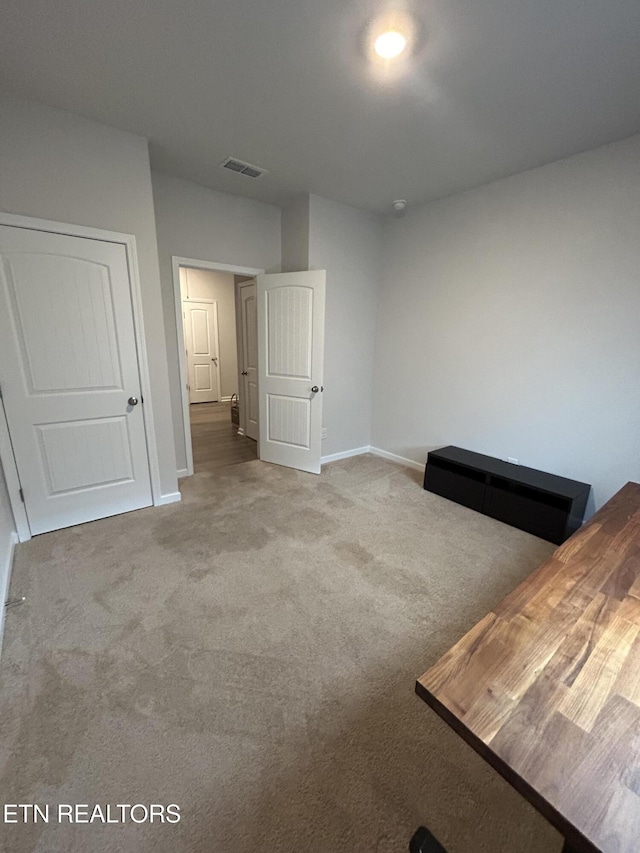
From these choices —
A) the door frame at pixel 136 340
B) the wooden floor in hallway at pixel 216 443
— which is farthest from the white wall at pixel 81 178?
the wooden floor in hallway at pixel 216 443

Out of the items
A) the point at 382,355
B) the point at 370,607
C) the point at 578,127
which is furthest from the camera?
the point at 382,355

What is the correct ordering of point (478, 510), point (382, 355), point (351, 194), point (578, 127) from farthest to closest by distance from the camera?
point (382, 355) → point (351, 194) → point (478, 510) → point (578, 127)

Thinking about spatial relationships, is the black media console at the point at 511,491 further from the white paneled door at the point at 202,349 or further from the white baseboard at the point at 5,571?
the white paneled door at the point at 202,349

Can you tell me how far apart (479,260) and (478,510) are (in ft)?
7.36

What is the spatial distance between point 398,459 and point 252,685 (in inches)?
119

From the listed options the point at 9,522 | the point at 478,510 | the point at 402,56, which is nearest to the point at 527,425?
the point at 478,510

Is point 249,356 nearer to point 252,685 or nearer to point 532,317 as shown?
point 532,317

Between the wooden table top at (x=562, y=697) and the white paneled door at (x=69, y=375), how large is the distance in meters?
2.67

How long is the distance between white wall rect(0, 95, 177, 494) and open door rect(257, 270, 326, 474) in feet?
4.03

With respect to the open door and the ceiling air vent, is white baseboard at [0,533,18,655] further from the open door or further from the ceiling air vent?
the ceiling air vent

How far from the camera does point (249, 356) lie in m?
4.59

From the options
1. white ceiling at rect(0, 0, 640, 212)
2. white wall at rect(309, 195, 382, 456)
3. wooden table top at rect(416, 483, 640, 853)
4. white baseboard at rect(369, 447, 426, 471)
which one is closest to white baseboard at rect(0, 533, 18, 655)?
wooden table top at rect(416, 483, 640, 853)

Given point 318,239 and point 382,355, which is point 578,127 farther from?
point 382,355

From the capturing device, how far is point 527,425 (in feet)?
9.73
